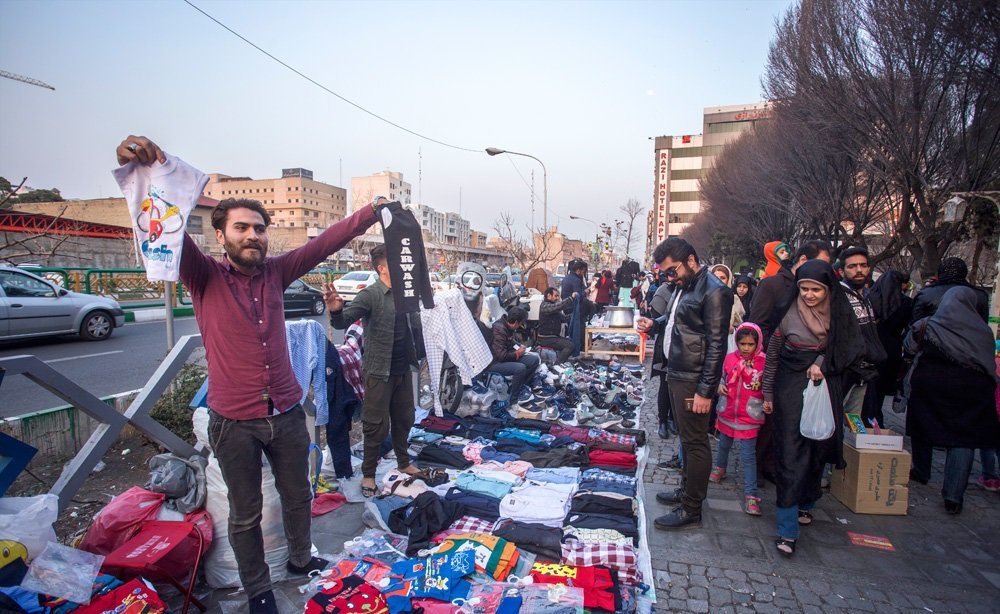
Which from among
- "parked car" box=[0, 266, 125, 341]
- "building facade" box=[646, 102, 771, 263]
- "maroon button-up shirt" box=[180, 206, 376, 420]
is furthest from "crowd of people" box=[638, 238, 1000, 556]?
"building facade" box=[646, 102, 771, 263]

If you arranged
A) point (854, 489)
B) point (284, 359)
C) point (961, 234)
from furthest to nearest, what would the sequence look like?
point (961, 234) → point (854, 489) → point (284, 359)

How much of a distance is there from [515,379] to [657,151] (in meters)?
67.5

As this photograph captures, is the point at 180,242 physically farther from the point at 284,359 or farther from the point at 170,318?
the point at 170,318

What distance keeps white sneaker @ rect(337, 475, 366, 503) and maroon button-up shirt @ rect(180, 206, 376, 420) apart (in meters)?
1.84

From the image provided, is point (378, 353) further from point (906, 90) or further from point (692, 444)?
point (906, 90)

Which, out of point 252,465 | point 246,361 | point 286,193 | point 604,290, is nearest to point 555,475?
point 252,465

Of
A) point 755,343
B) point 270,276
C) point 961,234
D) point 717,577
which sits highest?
point 961,234

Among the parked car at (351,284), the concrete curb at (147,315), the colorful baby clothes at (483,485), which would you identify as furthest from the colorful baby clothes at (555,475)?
the parked car at (351,284)

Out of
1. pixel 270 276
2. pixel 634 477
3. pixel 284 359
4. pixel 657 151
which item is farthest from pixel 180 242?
pixel 657 151

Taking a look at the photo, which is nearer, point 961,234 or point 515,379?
point 515,379

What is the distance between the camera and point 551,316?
368 inches

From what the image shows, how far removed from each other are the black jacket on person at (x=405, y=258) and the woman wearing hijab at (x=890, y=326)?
492cm

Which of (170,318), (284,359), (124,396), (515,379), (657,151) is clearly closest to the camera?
(284,359)

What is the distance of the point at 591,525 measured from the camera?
3541 mm
